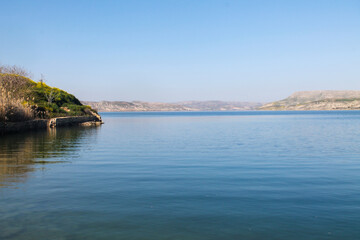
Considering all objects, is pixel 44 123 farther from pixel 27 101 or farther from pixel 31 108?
pixel 27 101

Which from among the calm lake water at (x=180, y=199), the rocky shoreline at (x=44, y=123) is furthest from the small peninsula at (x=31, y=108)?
the calm lake water at (x=180, y=199)

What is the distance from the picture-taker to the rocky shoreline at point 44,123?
4219cm

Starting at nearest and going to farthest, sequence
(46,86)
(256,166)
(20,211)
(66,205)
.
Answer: (20,211) → (66,205) → (256,166) → (46,86)

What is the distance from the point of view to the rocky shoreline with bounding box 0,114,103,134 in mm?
42188

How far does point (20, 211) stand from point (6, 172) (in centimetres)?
733

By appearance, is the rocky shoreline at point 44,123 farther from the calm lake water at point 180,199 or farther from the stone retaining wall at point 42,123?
the calm lake water at point 180,199

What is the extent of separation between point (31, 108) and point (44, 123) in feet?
13.4

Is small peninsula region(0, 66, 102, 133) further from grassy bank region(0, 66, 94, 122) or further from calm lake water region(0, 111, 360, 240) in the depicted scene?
calm lake water region(0, 111, 360, 240)

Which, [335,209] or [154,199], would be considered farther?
[154,199]

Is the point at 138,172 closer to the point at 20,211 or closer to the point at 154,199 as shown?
the point at 154,199

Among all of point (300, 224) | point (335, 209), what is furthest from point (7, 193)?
point (335, 209)

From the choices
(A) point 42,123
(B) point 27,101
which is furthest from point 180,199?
(B) point 27,101

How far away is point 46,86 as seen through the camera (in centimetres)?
9012

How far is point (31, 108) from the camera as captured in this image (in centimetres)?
5825
